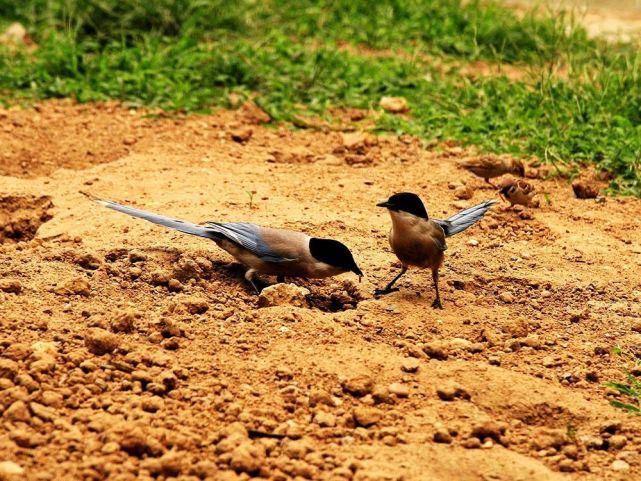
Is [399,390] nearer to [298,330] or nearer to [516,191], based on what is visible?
[298,330]

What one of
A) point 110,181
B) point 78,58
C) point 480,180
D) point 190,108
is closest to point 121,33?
point 78,58

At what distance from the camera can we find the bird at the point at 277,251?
585cm

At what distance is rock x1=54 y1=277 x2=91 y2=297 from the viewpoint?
5.47m

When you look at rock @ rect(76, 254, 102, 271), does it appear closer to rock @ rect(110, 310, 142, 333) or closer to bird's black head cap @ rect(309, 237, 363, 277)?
rock @ rect(110, 310, 142, 333)

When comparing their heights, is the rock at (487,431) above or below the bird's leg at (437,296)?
above

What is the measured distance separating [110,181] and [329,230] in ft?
5.16

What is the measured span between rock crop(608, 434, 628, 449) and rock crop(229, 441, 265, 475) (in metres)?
1.37

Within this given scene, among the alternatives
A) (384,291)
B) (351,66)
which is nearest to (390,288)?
(384,291)

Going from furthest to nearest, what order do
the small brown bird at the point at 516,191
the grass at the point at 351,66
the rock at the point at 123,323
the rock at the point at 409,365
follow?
the grass at the point at 351,66, the small brown bird at the point at 516,191, the rock at the point at 123,323, the rock at the point at 409,365

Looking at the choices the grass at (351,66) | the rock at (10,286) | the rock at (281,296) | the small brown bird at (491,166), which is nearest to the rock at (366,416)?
the rock at (281,296)

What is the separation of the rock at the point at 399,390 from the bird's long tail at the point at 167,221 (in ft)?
5.62

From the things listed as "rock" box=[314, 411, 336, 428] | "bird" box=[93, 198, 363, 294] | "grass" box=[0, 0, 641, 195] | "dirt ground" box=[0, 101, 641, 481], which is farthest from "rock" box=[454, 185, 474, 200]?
"rock" box=[314, 411, 336, 428]

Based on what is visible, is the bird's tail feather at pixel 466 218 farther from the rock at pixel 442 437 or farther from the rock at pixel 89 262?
the rock at pixel 442 437

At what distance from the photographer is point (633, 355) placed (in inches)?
215
